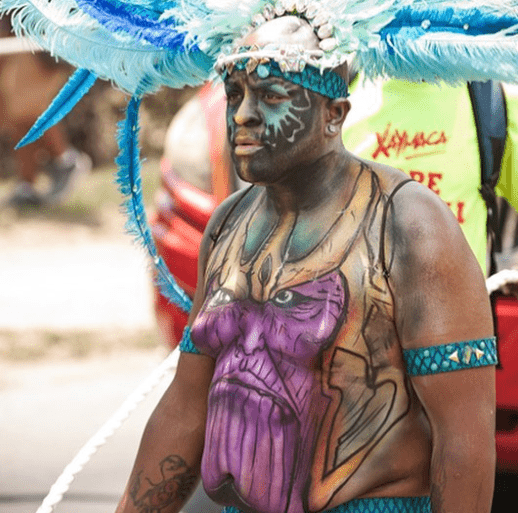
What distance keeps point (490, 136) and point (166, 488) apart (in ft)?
5.04

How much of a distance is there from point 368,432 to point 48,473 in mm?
3166

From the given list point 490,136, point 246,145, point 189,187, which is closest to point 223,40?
point 246,145

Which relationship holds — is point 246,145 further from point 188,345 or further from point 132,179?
point 132,179

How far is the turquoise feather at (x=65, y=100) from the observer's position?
274 cm

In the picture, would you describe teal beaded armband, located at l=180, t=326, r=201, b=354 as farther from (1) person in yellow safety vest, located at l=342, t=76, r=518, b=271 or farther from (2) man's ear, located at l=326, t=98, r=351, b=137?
(1) person in yellow safety vest, located at l=342, t=76, r=518, b=271

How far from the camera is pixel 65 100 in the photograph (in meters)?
2.74

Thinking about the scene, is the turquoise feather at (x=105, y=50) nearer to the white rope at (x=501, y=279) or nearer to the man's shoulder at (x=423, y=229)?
the man's shoulder at (x=423, y=229)

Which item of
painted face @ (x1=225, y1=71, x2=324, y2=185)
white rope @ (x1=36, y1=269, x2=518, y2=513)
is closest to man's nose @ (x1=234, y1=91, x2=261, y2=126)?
painted face @ (x1=225, y1=71, x2=324, y2=185)

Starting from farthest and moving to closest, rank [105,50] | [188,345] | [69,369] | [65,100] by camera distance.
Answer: [69,369] < [65,100] < [105,50] < [188,345]

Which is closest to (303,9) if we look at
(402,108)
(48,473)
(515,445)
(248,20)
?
(248,20)

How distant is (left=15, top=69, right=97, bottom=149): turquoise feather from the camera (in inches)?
108

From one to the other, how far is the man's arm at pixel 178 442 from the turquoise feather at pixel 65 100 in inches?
17.9

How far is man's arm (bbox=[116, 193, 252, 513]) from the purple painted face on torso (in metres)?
Answer: 0.20

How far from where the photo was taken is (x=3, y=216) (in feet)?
39.6
